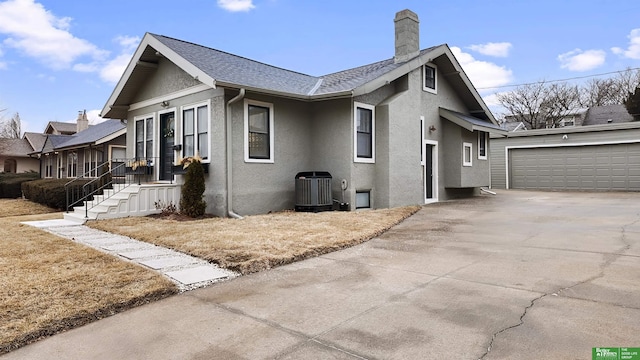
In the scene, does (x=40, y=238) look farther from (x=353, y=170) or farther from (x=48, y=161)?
(x=48, y=161)

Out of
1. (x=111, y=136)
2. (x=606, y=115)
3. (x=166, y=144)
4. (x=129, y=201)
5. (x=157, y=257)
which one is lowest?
(x=157, y=257)

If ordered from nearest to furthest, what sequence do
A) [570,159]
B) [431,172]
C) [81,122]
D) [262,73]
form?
1. [262,73]
2. [431,172]
3. [570,159]
4. [81,122]

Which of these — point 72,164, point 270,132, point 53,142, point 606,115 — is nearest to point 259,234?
point 270,132

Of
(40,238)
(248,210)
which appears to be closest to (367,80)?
(248,210)

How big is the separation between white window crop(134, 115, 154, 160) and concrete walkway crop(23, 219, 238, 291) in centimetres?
470

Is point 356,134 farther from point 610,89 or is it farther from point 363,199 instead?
point 610,89

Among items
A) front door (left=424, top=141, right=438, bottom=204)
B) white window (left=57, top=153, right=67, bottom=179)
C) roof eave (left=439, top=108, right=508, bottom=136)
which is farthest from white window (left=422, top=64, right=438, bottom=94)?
white window (left=57, top=153, right=67, bottom=179)

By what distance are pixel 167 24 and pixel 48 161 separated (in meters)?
17.3

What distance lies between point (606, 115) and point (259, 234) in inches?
1363

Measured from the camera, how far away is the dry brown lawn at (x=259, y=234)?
19.0ft

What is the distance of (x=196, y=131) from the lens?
36.0 feet

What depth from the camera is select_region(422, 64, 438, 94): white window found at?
13617 mm

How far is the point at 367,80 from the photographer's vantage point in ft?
36.4

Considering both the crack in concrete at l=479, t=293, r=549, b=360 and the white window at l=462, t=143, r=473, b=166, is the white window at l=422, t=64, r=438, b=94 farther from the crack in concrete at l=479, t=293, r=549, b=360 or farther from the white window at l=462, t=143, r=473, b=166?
the crack in concrete at l=479, t=293, r=549, b=360
